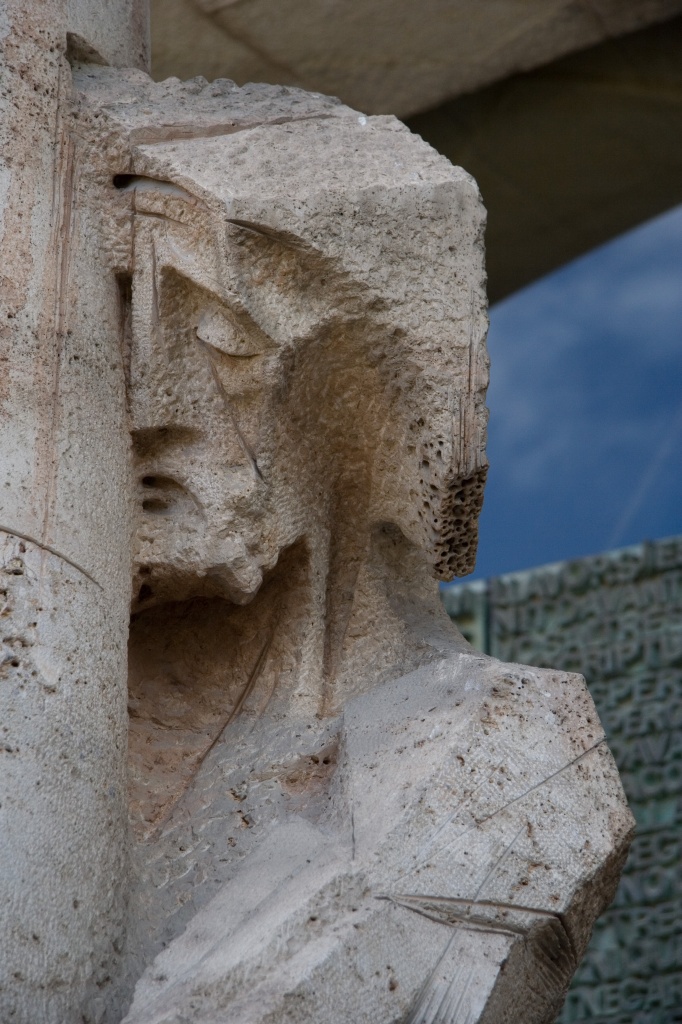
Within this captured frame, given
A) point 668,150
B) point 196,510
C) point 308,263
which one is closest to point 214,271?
point 308,263

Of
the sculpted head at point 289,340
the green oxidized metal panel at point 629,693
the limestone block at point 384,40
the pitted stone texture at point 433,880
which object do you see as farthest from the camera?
the limestone block at point 384,40

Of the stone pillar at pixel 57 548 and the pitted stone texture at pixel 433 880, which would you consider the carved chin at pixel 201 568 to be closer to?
the stone pillar at pixel 57 548

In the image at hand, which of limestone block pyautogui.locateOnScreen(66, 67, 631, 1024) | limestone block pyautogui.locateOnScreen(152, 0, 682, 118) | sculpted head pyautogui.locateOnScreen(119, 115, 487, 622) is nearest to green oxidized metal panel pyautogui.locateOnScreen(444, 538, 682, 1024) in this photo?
limestone block pyautogui.locateOnScreen(152, 0, 682, 118)

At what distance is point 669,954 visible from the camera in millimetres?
3562

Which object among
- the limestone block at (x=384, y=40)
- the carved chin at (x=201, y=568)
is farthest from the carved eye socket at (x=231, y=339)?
the limestone block at (x=384, y=40)

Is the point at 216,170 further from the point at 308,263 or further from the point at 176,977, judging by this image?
the point at 176,977

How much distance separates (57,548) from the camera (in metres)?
1.55

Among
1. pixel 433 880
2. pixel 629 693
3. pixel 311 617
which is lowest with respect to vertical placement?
pixel 433 880

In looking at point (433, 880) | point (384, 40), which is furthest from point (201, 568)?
point (384, 40)

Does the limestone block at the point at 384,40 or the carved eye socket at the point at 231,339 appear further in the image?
the limestone block at the point at 384,40

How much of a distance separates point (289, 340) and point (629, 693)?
7.39ft

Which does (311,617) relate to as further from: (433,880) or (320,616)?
(433,880)

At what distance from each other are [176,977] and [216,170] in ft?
2.34

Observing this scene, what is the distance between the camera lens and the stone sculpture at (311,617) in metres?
1.47
